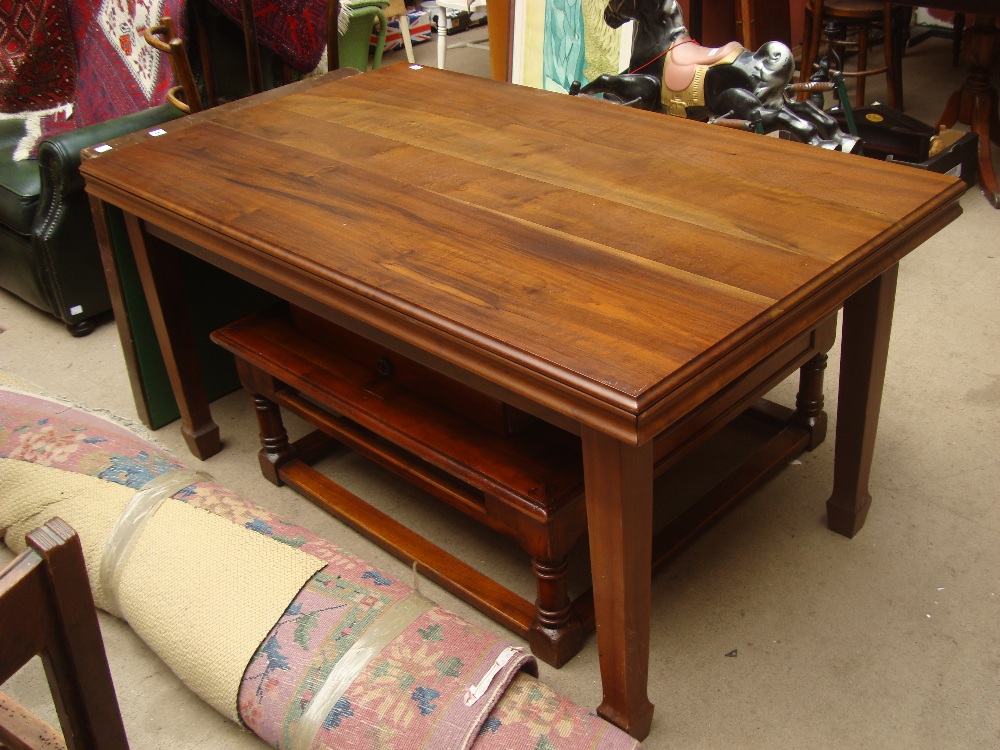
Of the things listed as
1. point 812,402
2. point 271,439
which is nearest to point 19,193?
point 271,439

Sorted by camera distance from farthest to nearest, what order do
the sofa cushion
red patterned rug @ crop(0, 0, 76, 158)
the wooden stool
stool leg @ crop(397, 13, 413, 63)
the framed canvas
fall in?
stool leg @ crop(397, 13, 413, 63) → the wooden stool → the framed canvas → red patterned rug @ crop(0, 0, 76, 158) → the sofa cushion

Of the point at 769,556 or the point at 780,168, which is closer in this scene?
the point at 780,168

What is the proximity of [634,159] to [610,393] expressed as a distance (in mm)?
704

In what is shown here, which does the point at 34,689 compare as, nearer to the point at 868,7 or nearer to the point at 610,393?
the point at 610,393

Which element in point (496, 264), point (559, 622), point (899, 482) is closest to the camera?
point (496, 264)

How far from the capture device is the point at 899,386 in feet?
7.22

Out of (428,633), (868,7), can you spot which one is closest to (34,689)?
(428,633)

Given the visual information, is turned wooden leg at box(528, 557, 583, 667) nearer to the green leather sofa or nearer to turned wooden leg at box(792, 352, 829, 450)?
turned wooden leg at box(792, 352, 829, 450)

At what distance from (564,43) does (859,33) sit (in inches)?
41.9

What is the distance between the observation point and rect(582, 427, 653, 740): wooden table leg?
47.5 inches

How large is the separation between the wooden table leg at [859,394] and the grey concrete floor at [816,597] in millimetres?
67

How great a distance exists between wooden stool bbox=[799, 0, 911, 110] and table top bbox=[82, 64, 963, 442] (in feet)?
6.37

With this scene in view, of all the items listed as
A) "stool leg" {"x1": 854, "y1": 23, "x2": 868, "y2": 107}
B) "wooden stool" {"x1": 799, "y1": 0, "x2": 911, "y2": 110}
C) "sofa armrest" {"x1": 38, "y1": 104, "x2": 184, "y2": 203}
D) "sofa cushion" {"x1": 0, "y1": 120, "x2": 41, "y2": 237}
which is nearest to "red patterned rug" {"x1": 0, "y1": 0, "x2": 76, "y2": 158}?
"sofa cushion" {"x1": 0, "y1": 120, "x2": 41, "y2": 237}

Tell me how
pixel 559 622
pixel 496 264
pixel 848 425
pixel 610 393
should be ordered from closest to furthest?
pixel 610 393 < pixel 496 264 < pixel 559 622 < pixel 848 425
